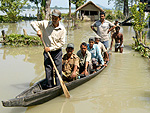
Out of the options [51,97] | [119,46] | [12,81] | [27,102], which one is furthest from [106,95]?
[119,46]

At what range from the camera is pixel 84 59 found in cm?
→ 598

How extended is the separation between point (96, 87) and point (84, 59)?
3.16ft

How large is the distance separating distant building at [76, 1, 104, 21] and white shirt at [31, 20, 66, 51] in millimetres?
26608

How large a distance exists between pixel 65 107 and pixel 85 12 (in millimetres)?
32783

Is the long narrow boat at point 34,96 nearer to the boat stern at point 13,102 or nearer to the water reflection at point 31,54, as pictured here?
the boat stern at point 13,102

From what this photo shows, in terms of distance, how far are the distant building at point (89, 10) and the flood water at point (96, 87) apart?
23.1 metres

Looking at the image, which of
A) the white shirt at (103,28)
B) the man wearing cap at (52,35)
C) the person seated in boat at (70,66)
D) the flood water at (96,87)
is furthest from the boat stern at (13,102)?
the white shirt at (103,28)

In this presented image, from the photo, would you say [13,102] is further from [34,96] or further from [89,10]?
[89,10]

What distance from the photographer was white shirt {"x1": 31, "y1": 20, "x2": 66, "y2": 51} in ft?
14.7

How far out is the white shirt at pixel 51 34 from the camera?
449 centimetres

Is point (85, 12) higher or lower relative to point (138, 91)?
higher

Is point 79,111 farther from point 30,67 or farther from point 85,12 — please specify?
point 85,12

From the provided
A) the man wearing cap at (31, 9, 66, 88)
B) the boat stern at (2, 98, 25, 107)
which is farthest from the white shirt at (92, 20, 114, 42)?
the boat stern at (2, 98, 25, 107)

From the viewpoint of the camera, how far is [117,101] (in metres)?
5.12
